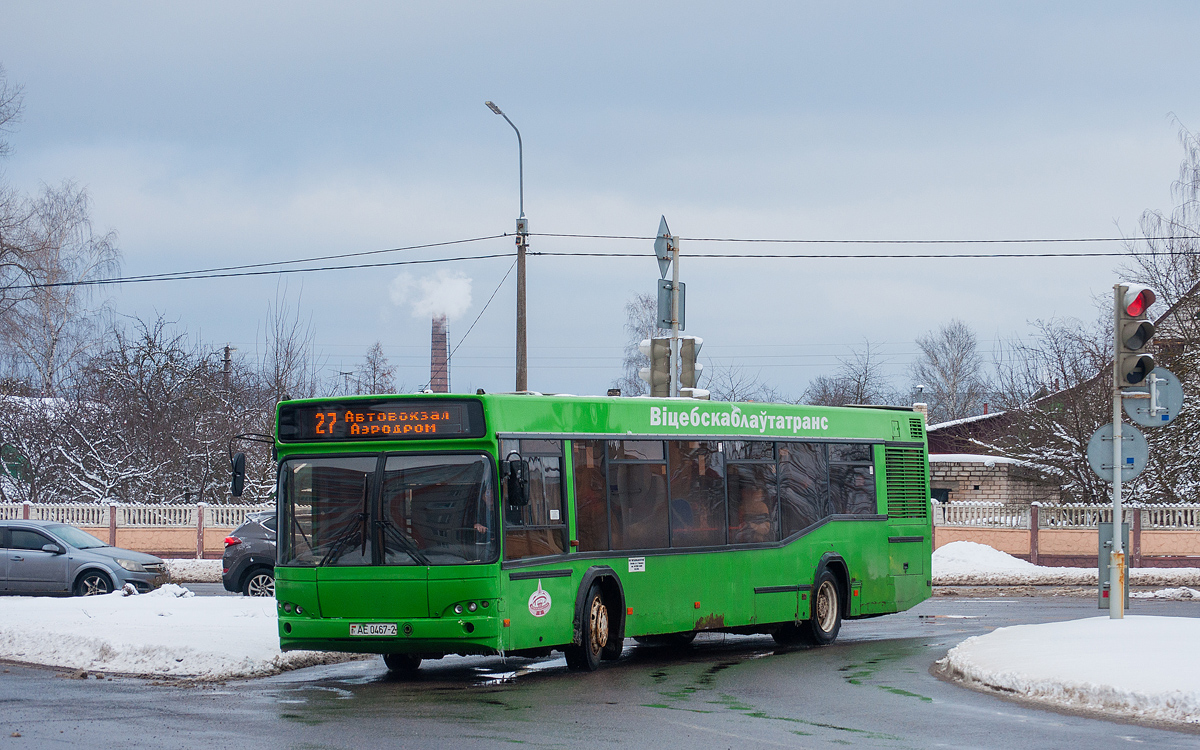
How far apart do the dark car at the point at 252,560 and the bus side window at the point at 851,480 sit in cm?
942

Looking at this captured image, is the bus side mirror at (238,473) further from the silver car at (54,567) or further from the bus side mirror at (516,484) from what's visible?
the silver car at (54,567)

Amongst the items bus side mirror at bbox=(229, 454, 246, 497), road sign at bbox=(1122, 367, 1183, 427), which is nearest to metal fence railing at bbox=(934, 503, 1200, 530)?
road sign at bbox=(1122, 367, 1183, 427)

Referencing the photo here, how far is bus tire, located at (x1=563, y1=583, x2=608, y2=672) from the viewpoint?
12867 millimetres

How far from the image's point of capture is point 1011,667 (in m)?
11.5

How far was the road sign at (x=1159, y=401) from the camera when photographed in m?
14.0

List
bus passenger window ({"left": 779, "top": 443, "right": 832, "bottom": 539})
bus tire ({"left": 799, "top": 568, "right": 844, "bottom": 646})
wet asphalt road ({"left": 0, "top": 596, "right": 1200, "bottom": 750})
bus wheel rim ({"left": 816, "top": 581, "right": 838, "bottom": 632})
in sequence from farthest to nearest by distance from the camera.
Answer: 1. bus wheel rim ({"left": 816, "top": 581, "right": 838, "bottom": 632})
2. bus tire ({"left": 799, "top": 568, "right": 844, "bottom": 646})
3. bus passenger window ({"left": 779, "top": 443, "right": 832, "bottom": 539})
4. wet asphalt road ({"left": 0, "top": 596, "right": 1200, "bottom": 750})

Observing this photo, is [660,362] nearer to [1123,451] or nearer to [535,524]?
[1123,451]

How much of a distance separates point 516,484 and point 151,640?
4.47 metres

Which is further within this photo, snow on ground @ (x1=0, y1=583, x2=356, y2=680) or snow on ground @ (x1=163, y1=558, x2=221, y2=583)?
snow on ground @ (x1=163, y1=558, x2=221, y2=583)

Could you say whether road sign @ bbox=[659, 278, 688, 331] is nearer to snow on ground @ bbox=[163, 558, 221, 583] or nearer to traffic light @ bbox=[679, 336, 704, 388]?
traffic light @ bbox=[679, 336, 704, 388]

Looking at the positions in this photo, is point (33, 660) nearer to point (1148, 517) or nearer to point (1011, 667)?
point (1011, 667)

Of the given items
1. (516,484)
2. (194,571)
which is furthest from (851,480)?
(194,571)

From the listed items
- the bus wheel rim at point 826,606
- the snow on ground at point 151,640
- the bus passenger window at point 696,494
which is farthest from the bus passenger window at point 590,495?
the bus wheel rim at point 826,606

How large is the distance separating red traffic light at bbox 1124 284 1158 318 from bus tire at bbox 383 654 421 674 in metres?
7.82
